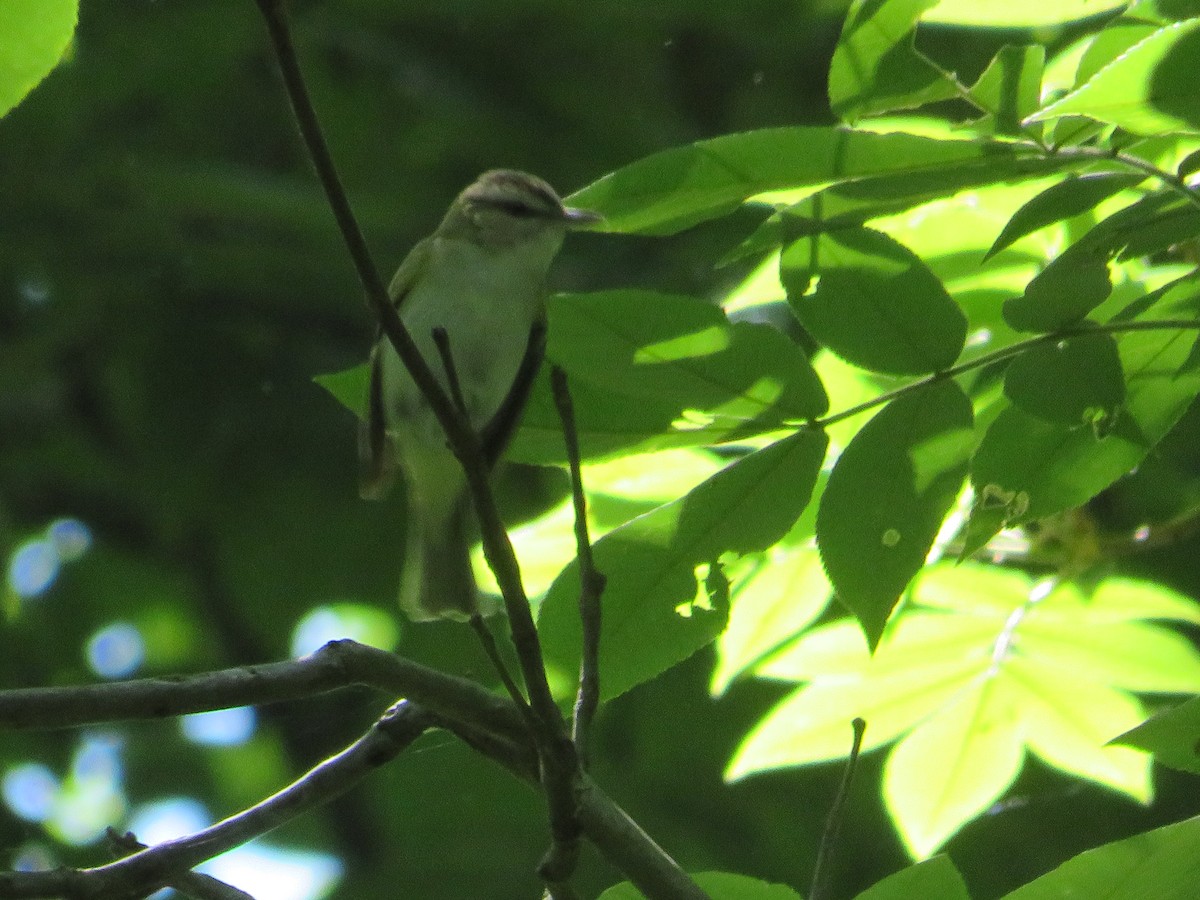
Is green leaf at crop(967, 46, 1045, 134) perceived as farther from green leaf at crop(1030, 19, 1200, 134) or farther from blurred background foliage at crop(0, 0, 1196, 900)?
blurred background foliage at crop(0, 0, 1196, 900)

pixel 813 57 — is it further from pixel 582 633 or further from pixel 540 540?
pixel 582 633

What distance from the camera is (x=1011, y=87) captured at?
71.7 inches

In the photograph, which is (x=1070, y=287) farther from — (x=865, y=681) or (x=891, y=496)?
(x=865, y=681)

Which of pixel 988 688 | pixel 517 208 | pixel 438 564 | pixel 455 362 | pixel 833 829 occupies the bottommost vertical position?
pixel 833 829

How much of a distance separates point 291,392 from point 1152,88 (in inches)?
202

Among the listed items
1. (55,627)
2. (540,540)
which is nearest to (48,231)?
(55,627)

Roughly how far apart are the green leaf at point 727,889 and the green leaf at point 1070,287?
81 centimetres

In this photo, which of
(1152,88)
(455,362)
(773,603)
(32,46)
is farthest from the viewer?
(455,362)

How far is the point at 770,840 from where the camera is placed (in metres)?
5.46

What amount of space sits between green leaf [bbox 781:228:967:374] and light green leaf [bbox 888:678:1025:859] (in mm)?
983

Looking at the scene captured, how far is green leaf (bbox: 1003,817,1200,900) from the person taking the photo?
1696mm

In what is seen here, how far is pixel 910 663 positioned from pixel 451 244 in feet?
6.28

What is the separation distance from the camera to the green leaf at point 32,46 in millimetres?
1609

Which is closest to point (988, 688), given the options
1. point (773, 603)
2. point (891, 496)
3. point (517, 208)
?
point (773, 603)
